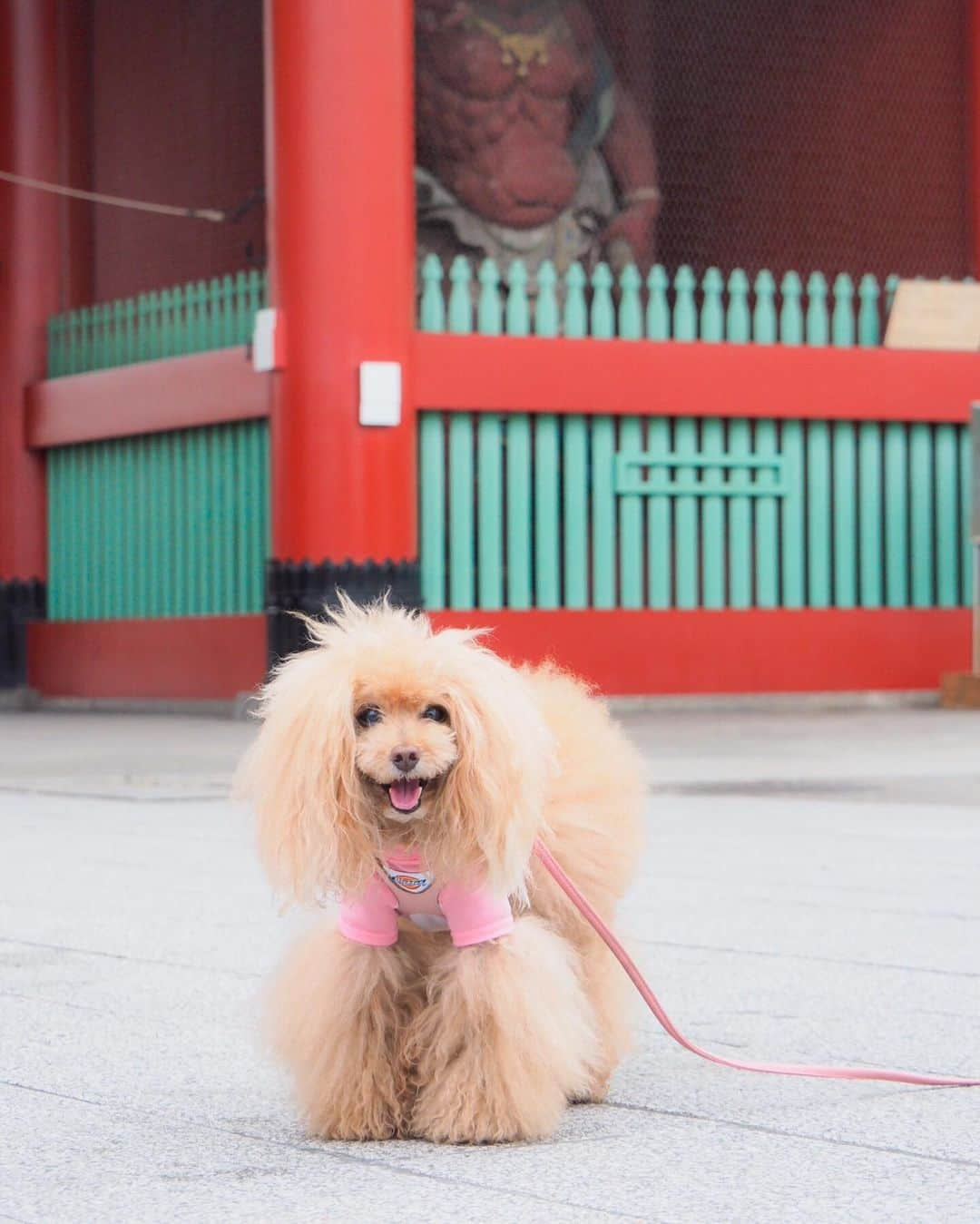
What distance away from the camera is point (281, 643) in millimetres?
17547

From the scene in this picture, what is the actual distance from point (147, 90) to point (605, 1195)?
19.5 metres

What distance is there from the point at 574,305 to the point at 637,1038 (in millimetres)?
14133

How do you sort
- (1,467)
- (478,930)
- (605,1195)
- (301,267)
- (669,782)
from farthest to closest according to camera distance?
(1,467) < (301,267) < (669,782) < (478,930) < (605,1195)

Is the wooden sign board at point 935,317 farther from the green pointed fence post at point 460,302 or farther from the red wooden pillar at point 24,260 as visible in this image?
the red wooden pillar at point 24,260

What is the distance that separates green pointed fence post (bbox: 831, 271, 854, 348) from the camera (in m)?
19.3

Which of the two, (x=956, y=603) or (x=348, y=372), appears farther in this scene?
(x=956, y=603)

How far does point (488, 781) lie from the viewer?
12.5 feet

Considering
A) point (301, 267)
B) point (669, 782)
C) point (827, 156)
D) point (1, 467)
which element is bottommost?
point (669, 782)

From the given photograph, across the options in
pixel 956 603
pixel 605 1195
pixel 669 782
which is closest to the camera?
pixel 605 1195

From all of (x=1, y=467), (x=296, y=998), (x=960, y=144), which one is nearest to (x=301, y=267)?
(x=1, y=467)

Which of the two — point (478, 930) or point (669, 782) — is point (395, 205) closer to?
point (669, 782)

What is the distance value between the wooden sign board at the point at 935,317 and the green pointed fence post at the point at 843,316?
0.33 metres

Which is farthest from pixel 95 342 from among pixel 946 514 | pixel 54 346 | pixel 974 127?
pixel 974 127

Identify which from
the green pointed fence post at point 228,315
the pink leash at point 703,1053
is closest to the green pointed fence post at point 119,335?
the green pointed fence post at point 228,315
